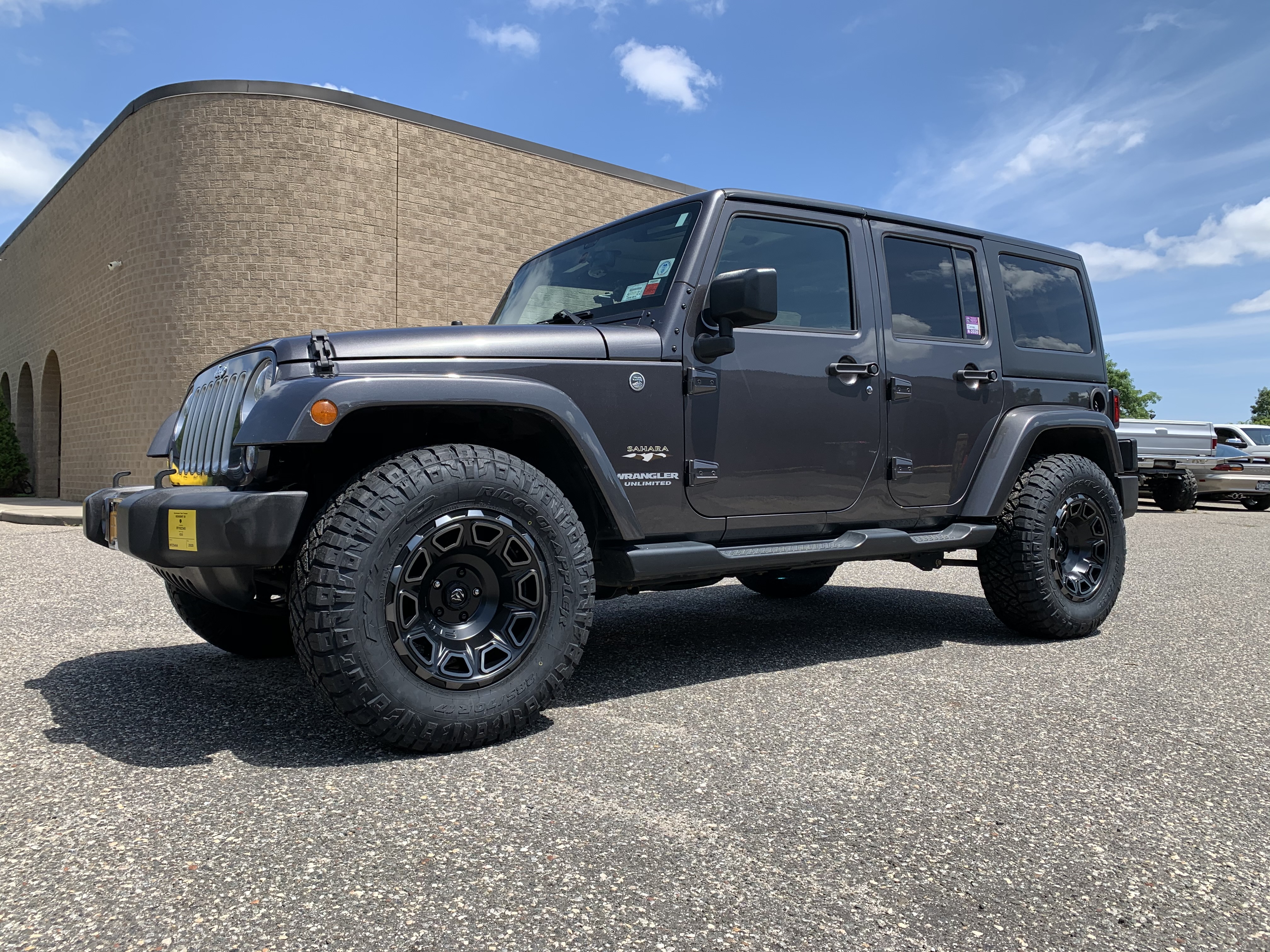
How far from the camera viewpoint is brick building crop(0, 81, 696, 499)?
1493 centimetres

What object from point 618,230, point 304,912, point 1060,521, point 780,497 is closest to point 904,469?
point 780,497

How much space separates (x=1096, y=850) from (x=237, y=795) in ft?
7.21

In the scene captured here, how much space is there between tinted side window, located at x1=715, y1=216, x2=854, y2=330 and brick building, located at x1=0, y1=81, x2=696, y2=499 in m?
12.6

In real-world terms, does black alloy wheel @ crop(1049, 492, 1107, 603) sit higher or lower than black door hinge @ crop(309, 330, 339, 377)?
lower

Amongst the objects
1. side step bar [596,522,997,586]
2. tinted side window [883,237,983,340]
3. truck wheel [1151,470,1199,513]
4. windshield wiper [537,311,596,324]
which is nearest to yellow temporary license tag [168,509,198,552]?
side step bar [596,522,997,586]

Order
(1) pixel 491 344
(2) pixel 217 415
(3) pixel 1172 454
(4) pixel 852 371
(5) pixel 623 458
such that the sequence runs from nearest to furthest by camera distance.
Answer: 1. (1) pixel 491 344
2. (2) pixel 217 415
3. (5) pixel 623 458
4. (4) pixel 852 371
5. (3) pixel 1172 454

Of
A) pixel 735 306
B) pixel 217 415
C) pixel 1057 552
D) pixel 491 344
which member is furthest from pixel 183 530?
pixel 1057 552

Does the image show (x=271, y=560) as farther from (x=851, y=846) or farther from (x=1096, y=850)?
(x=1096, y=850)

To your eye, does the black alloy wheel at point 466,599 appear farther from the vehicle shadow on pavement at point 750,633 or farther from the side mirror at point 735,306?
the side mirror at point 735,306

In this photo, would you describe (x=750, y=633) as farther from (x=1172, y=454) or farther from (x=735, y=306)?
(x=1172, y=454)

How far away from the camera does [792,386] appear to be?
370cm

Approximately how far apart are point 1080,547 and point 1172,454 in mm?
13318

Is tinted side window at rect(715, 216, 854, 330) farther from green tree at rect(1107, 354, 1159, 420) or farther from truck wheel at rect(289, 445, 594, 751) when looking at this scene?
green tree at rect(1107, 354, 1159, 420)

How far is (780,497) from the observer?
12.1 ft
